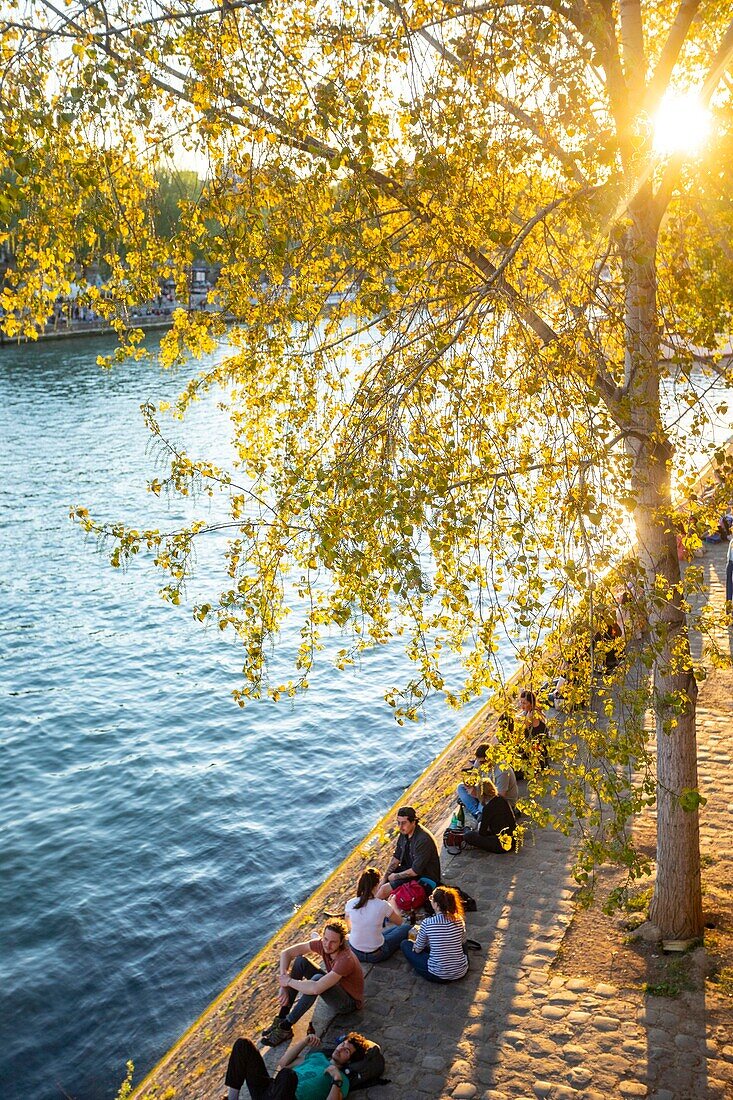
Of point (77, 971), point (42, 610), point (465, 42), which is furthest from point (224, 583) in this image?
point (465, 42)

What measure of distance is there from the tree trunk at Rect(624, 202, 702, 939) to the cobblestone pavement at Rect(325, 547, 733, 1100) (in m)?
1.09

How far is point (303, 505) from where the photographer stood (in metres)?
7.02

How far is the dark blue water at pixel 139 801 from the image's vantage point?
1423 centimetres

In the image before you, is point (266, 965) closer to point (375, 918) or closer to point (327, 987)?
point (375, 918)

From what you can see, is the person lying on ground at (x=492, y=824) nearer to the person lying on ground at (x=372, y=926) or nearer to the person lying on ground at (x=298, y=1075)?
the person lying on ground at (x=372, y=926)

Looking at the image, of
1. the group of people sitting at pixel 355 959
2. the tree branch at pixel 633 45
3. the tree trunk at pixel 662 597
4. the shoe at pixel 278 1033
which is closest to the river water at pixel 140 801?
the tree trunk at pixel 662 597

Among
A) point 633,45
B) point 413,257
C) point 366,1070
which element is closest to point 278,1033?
point 366,1070

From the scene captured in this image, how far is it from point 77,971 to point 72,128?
12004 mm

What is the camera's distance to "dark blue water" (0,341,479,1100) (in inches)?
560

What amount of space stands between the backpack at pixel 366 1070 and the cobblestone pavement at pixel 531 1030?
0.11 metres

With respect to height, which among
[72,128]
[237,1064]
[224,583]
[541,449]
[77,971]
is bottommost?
[77,971]

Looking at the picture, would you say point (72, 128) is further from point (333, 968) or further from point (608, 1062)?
point (608, 1062)

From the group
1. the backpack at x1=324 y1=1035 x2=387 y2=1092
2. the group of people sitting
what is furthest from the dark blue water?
the backpack at x1=324 y1=1035 x2=387 y2=1092

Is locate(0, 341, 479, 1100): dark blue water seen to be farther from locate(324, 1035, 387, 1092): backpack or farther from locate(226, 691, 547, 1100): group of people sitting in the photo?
locate(324, 1035, 387, 1092): backpack
